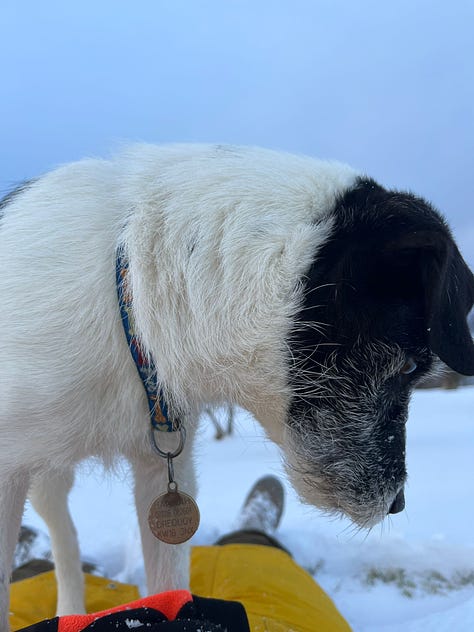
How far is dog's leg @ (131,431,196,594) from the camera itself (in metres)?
1.40

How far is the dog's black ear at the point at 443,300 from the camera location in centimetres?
94

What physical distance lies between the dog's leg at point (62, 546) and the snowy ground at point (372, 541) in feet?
0.26

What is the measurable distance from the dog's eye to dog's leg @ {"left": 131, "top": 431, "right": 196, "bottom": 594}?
23.3 inches

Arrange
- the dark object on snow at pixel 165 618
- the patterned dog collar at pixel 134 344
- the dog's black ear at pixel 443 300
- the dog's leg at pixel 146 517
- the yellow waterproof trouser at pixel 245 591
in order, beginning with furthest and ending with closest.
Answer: the yellow waterproof trouser at pixel 245 591 → the dog's leg at pixel 146 517 → the patterned dog collar at pixel 134 344 → the dog's black ear at pixel 443 300 → the dark object on snow at pixel 165 618

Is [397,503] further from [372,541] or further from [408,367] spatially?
[372,541]

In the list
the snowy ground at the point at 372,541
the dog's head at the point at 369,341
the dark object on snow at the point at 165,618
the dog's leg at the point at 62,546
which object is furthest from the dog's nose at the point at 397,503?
the dog's leg at the point at 62,546

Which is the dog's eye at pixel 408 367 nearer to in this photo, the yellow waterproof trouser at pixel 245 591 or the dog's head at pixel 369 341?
the dog's head at pixel 369 341

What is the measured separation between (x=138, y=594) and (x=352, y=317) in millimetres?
1489

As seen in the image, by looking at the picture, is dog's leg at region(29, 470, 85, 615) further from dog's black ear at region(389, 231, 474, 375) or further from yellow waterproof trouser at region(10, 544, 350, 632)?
dog's black ear at region(389, 231, 474, 375)

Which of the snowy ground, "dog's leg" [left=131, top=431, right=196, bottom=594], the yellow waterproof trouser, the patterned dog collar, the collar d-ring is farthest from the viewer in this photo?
the snowy ground

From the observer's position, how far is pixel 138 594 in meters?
1.90

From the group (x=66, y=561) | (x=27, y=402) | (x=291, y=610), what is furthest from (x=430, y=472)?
(x=27, y=402)

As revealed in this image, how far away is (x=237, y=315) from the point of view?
1037mm

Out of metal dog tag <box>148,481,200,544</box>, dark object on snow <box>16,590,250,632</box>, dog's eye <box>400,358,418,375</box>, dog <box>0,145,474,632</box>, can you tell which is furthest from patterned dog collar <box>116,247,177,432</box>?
dog's eye <box>400,358,418,375</box>
